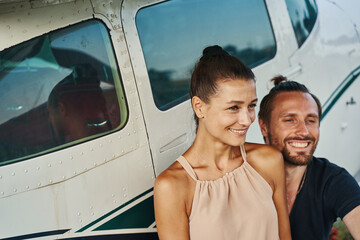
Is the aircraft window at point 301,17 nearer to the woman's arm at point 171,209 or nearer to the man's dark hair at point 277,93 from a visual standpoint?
the man's dark hair at point 277,93

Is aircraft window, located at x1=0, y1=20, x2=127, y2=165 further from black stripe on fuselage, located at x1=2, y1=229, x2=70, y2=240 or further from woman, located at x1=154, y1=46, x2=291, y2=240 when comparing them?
woman, located at x1=154, y1=46, x2=291, y2=240

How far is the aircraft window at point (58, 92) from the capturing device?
6.66ft

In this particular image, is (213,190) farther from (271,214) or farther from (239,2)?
(239,2)

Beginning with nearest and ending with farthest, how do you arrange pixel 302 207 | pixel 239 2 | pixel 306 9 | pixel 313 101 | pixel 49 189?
pixel 49 189
pixel 302 207
pixel 313 101
pixel 239 2
pixel 306 9

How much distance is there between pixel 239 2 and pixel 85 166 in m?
1.71

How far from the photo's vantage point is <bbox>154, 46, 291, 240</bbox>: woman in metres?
2.07

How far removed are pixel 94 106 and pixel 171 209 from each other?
65 cm

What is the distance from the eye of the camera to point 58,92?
2.16 m

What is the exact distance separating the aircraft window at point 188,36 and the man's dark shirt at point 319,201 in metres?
0.86

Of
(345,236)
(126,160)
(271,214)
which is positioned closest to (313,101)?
(271,214)

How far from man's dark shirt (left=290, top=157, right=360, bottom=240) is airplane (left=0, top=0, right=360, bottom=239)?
702 mm

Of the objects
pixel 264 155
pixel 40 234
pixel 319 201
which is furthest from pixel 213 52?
pixel 40 234

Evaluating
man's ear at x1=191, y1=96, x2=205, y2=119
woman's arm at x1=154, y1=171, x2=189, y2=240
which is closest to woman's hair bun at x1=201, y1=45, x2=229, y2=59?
man's ear at x1=191, y1=96, x2=205, y2=119

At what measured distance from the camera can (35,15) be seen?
81.7 inches
